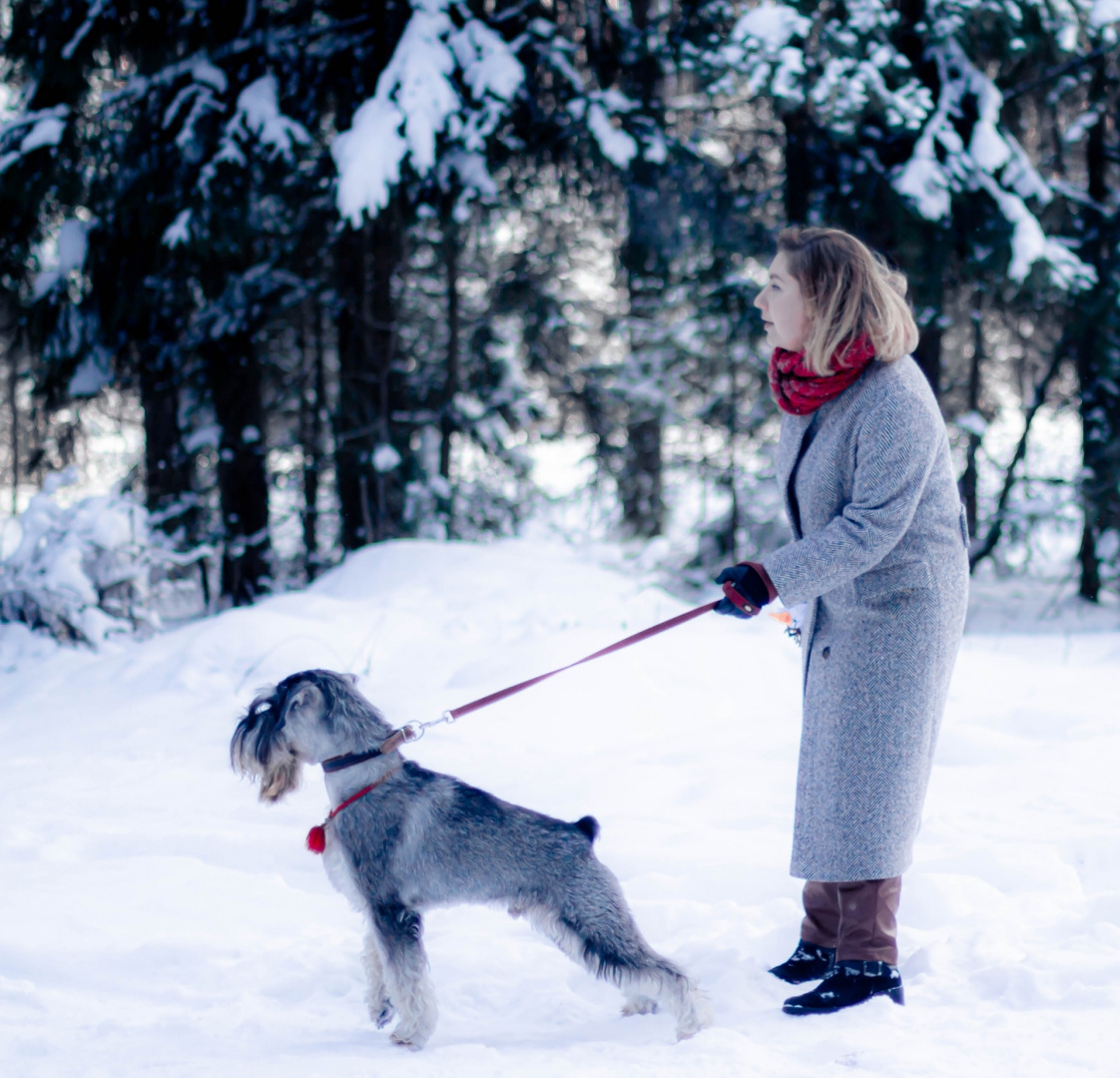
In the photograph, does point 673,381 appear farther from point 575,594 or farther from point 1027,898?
point 1027,898

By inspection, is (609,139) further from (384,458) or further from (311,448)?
(311,448)

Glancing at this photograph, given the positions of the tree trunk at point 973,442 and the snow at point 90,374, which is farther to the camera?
the tree trunk at point 973,442

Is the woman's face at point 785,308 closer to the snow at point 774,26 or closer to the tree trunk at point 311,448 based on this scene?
the snow at point 774,26

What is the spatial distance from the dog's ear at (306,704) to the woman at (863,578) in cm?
119

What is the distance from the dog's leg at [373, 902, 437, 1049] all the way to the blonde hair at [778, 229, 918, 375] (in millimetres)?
1960

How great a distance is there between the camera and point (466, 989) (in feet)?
11.0

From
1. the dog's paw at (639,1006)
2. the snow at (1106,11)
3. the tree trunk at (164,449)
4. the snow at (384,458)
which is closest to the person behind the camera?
the dog's paw at (639,1006)

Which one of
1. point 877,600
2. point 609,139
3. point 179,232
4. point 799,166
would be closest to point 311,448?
point 179,232

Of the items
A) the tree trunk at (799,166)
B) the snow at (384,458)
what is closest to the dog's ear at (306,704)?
the snow at (384,458)

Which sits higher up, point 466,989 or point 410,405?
point 410,405

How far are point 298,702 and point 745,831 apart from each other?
2314 mm

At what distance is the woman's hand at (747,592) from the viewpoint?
2.93 m

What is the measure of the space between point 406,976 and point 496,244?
34.2ft

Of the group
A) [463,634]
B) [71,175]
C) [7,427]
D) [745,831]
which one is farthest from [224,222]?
[7,427]
